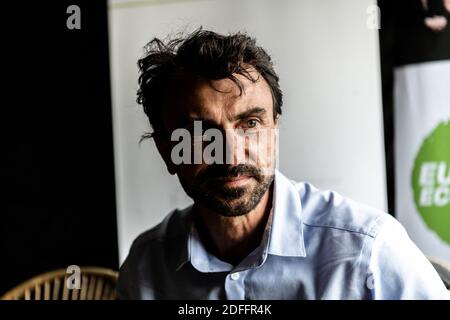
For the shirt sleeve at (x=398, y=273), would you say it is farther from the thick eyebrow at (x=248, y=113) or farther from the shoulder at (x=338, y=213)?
the thick eyebrow at (x=248, y=113)

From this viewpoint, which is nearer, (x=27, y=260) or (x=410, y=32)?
(x=410, y=32)

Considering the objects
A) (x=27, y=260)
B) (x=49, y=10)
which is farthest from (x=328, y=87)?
(x=27, y=260)

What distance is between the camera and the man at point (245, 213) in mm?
1039

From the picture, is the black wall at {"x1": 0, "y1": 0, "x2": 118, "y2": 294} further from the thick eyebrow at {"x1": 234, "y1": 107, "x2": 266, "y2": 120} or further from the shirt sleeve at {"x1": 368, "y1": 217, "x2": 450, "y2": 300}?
the shirt sleeve at {"x1": 368, "y1": 217, "x2": 450, "y2": 300}

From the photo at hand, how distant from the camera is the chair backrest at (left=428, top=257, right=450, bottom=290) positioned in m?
1.08

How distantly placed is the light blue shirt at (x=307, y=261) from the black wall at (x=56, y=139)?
9.9 inches

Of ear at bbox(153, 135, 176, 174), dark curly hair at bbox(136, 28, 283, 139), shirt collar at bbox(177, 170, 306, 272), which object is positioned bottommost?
shirt collar at bbox(177, 170, 306, 272)

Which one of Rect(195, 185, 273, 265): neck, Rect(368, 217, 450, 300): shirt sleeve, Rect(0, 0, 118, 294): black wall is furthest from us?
Rect(0, 0, 118, 294): black wall

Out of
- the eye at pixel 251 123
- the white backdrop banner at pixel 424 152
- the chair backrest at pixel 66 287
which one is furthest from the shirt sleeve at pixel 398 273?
the chair backrest at pixel 66 287

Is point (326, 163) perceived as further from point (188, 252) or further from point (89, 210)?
point (89, 210)

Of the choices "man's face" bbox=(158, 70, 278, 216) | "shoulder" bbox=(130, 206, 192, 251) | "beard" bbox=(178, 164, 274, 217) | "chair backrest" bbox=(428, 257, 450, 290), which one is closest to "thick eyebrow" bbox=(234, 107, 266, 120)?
"man's face" bbox=(158, 70, 278, 216)

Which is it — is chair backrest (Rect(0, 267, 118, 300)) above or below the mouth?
below

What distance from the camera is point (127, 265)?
1232 millimetres
